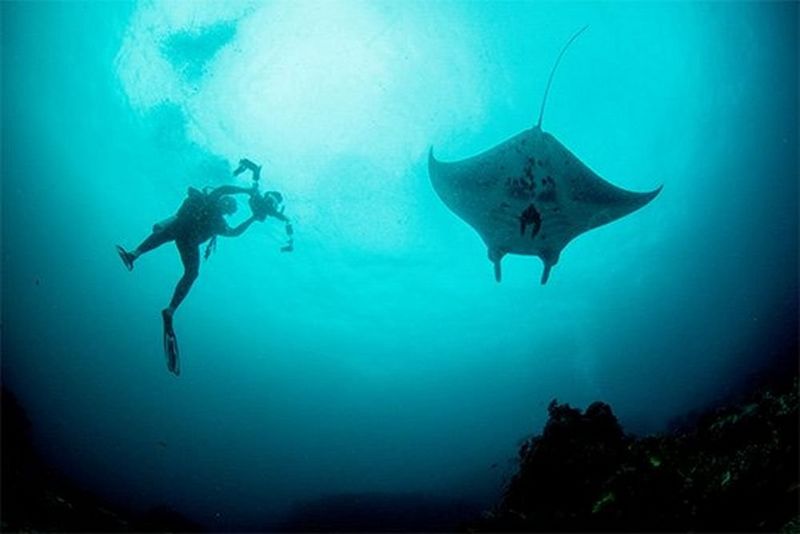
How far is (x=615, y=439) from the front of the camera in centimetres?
668

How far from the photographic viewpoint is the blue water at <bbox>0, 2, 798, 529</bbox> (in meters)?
16.0

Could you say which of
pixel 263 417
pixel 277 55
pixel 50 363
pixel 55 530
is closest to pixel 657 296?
pixel 277 55

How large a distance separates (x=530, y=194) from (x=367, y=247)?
17240mm

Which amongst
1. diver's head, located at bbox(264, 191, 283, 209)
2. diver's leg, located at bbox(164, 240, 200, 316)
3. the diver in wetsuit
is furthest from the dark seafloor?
diver's head, located at bbox(264, 191, 283, 209)

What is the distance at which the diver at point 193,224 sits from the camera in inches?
312

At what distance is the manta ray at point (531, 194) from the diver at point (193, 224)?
2.87 metres

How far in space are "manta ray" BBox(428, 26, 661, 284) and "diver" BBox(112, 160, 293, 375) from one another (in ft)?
9.41

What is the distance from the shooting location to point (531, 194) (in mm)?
7758

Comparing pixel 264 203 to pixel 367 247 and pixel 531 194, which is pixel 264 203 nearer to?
pixel 531 194

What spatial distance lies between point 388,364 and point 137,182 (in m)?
24.4

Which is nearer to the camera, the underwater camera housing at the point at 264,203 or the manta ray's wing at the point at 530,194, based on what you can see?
the manta ray's wing at the point at 530,194

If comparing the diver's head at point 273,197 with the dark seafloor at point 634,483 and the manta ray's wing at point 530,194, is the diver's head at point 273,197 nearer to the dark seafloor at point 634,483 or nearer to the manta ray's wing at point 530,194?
the manta ray's wing at point 530,194

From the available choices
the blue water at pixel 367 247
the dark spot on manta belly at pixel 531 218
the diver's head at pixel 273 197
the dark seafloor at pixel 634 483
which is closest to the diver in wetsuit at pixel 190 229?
the diver's head at pixel 273 197

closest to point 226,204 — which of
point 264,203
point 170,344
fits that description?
point 264,203
